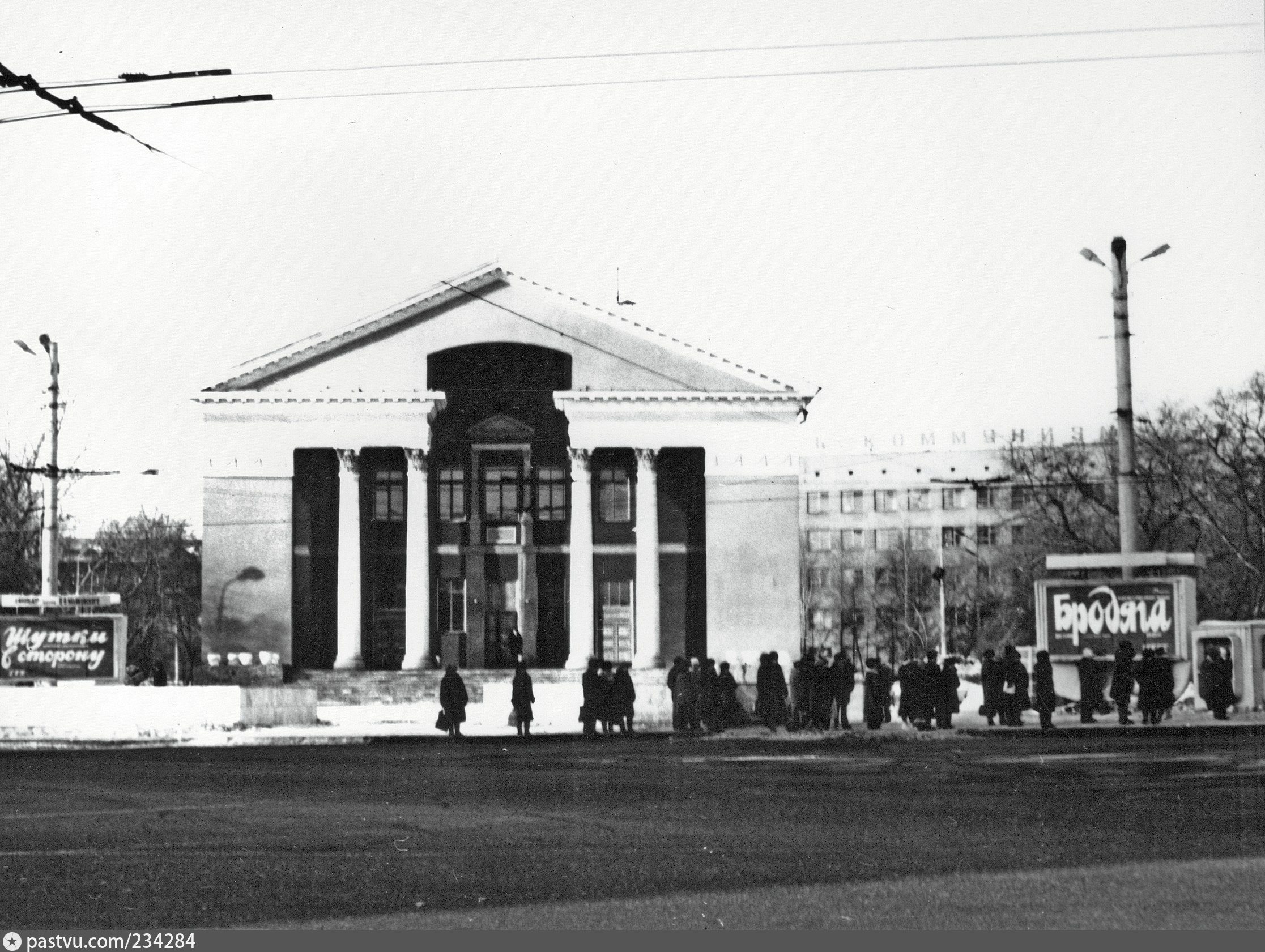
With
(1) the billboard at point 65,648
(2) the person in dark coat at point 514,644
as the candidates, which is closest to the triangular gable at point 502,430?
(2) the person in dark coat at point 514,644

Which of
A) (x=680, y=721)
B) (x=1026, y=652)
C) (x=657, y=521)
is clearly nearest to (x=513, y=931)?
(x=680, y=721)

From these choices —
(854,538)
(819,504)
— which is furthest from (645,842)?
(854,538)

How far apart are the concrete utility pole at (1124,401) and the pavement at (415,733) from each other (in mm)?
2814

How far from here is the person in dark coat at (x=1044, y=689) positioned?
1089 inches

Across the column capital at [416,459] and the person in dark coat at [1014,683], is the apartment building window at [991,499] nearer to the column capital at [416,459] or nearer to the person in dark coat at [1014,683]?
the column capital at [416,459]

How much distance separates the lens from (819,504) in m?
71.3

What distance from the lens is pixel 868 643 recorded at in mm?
74000

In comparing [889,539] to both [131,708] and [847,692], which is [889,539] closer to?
[847,692]

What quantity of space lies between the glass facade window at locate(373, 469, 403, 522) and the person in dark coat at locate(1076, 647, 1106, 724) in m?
30.6

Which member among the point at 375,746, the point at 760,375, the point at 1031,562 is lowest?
the point at 375,746

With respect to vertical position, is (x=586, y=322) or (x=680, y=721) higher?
(x=586, y=322)

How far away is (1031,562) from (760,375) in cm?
910

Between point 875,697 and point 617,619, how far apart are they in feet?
90.4

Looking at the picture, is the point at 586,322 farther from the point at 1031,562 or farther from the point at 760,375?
the point at 1031,562
